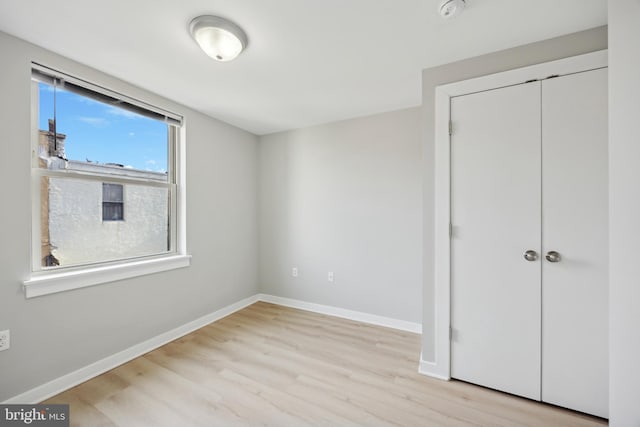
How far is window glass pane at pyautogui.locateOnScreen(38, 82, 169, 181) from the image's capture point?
75.9 inches

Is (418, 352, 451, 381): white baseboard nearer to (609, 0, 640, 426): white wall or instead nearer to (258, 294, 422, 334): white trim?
(258, 294, 422, 334): white trim

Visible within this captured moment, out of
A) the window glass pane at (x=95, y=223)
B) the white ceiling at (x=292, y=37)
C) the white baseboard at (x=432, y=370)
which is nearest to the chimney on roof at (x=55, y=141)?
the window glass pane at (x=95, y=223)

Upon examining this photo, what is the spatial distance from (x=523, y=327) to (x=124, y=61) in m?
3.40

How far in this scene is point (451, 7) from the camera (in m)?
1.40

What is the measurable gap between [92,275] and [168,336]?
3.15 feet

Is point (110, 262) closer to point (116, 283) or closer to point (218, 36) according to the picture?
point (116, 283)

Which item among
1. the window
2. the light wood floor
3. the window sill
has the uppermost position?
the window

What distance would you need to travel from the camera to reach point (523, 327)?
69.7 inches

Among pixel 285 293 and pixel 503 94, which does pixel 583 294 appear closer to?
pixel 503 94

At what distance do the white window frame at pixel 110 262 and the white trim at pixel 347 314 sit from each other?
1383mm

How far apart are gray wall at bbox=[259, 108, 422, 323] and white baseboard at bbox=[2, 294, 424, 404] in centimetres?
8

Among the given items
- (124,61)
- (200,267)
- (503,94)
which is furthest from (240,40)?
(200,267)
